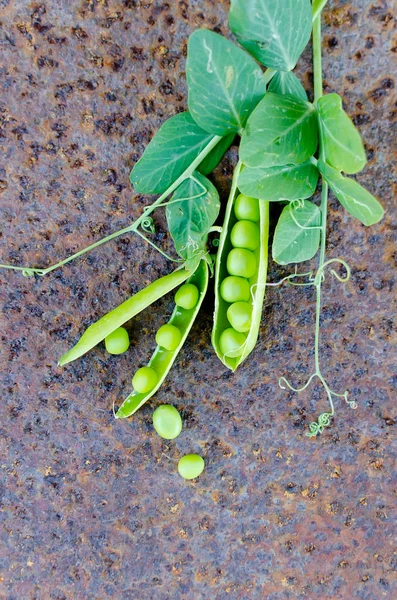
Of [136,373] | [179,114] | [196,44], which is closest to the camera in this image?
[196,44]

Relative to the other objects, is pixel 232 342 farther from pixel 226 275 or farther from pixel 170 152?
pixel 170 152

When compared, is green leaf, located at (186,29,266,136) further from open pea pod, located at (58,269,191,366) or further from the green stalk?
open pea pod, located at (58,269,191,366)

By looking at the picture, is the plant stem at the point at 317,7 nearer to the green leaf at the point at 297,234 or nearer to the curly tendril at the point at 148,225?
the green leaf at the point at 297,234

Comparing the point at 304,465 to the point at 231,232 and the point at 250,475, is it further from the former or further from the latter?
the point at 231,232

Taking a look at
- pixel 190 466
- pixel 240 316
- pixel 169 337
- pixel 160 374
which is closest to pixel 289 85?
pixel 240 316

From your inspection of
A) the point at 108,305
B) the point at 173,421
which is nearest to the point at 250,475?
the point at 173,421

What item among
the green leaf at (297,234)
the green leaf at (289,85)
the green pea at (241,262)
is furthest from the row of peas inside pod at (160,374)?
the green leaf at (289,85)
